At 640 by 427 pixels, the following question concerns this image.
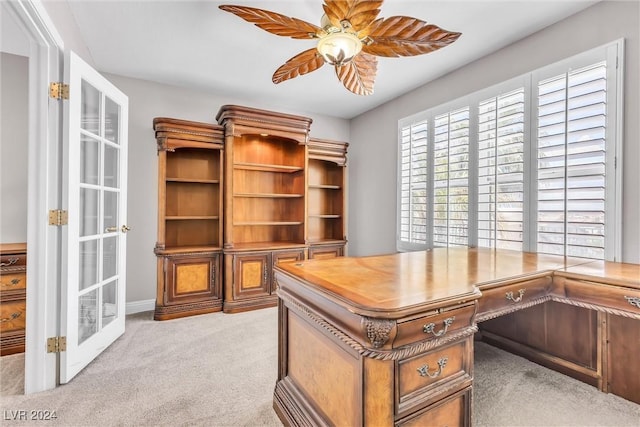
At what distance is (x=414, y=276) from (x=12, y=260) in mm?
3047

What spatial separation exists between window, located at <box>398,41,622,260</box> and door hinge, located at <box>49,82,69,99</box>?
3283 millimetres

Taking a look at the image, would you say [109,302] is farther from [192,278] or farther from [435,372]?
[435,372]

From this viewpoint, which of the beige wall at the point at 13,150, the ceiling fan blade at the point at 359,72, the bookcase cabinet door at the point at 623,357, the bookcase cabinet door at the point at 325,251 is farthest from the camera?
the bookcase cabinet door at the point at 325,251

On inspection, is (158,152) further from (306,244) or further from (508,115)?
(508,115)

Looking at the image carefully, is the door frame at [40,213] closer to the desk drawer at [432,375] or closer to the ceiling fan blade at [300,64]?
the ceiling fan blade at [300,64]

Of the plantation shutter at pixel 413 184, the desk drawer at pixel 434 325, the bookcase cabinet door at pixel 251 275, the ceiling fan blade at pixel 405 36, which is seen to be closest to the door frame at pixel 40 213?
the bookcase cabinet door at pixel 251 275

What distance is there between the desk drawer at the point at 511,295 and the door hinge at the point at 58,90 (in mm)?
2816

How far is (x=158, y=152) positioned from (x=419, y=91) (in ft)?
10.2

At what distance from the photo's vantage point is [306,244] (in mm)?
3818

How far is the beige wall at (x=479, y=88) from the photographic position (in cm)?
200

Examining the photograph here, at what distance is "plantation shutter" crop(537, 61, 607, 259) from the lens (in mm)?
2109

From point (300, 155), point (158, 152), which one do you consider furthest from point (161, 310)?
point (300, 155)

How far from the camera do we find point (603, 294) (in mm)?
1597

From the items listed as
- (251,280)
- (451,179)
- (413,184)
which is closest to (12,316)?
(251,280)
